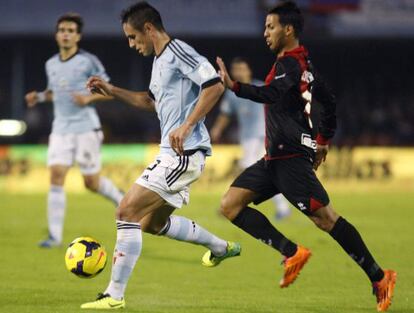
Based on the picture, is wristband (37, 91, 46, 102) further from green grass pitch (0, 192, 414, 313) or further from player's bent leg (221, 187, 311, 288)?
player's bent leg (221, 187, 311, 288)

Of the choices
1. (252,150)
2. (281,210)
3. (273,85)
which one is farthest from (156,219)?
(252,150)

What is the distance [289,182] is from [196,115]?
3.40ft

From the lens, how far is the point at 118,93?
8070 millimetres

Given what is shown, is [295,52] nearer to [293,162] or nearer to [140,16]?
[293,162]

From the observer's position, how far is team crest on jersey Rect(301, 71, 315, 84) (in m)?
7.82

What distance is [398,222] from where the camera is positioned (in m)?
16.1

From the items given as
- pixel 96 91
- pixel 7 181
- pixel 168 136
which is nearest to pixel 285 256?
pixel 168 136

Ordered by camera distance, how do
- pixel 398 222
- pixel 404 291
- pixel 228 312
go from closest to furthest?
pixel 228 312, pixel 404 291, pixel 398 222

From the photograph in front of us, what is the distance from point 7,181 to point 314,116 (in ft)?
44.3

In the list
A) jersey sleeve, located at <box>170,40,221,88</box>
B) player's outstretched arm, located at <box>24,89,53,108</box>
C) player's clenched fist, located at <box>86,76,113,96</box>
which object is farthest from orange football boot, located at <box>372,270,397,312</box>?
player's outstretched arm, located at <box>24,89,53,108</box>

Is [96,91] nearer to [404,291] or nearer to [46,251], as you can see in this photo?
[404,291]

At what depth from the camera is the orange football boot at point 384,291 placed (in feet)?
25.3

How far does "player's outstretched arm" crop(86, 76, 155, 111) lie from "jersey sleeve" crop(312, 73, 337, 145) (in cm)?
124

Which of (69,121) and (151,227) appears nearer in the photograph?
(151,227)
